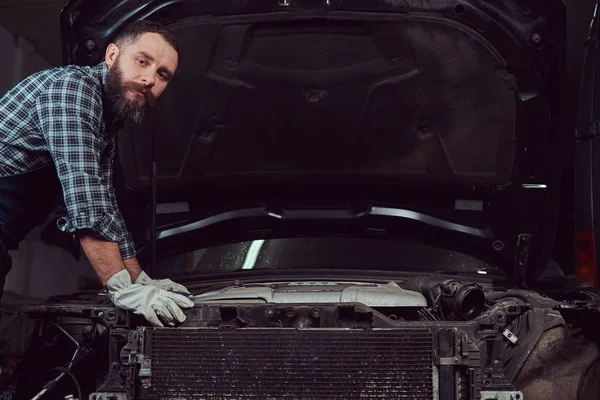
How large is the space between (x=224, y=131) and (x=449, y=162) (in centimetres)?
101

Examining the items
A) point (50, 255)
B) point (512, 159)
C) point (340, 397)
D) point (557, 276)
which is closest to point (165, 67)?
point (340, 397)

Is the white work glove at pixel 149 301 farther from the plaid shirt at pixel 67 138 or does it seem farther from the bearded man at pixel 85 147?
the plaid shirt at pixel 67 138

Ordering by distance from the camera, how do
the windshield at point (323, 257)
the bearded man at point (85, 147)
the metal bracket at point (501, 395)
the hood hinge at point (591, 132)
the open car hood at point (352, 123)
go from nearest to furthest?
the metal bracket at point (501, 395) < the bearded man at point (85, 147) < the open car hood at point (352, 123) < the windshield at point (323, 257) < the hood hinge at point (591, 132)

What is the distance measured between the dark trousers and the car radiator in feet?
2.07

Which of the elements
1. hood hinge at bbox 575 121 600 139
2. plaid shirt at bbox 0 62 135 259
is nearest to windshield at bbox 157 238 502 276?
hood hinge at bbox 575 121 600 139

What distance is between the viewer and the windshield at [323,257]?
3.18 m

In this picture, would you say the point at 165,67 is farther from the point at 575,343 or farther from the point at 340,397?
the point at 575,343

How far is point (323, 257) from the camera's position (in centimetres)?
321

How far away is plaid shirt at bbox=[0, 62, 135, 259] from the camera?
Answer: 2.27 meters

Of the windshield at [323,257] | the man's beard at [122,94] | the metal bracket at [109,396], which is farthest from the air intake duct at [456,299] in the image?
the man's beard at [122,94]

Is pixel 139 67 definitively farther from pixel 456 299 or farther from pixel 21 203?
pixel 456 299

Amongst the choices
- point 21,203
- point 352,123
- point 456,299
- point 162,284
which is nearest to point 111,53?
point 21,203

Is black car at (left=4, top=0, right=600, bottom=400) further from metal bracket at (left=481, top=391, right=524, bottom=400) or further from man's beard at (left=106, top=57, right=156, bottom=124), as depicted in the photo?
man's beard at (left=106, top=57, right=156, bottom=124)

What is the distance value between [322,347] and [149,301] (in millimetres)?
571
